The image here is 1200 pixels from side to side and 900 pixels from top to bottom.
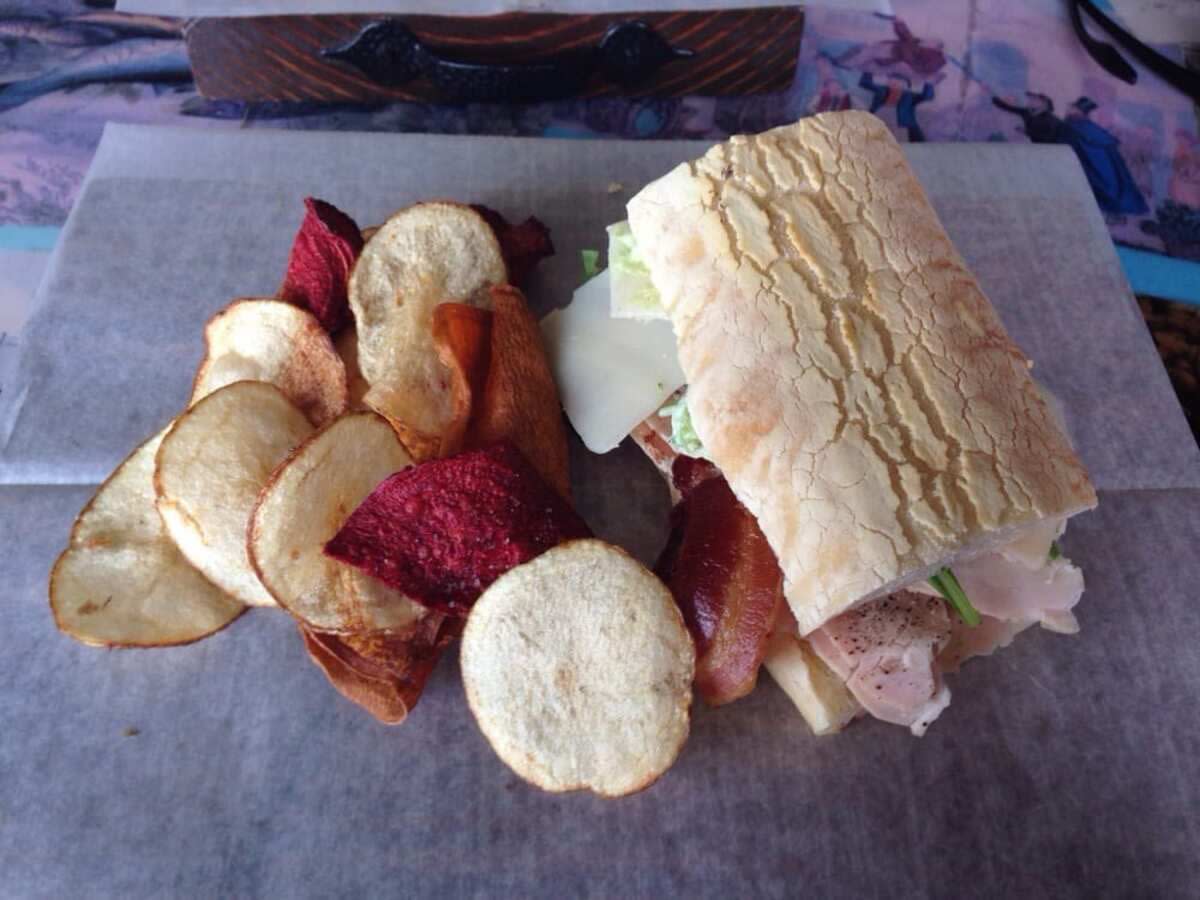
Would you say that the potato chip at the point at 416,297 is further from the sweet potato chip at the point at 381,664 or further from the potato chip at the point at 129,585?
the potato chip at the point at 129,585

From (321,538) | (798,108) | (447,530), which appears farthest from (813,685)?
(798,108)

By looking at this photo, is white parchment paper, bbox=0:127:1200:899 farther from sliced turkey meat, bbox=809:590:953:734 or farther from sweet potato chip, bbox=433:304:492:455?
sweet potato chip, bbox=433:304:492:455

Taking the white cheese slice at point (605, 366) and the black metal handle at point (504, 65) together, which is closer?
the white cheese slice at point (605, 366)

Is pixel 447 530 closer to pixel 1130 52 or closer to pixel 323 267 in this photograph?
pixel 323 267

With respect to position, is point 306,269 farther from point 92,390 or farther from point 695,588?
point 695,588

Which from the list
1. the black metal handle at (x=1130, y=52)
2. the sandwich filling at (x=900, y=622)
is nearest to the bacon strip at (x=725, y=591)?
the sandwich filling at (x=900, y=622)

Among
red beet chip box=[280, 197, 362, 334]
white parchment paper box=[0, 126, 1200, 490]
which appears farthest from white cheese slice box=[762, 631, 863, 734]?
red beet chip box=[280, 197, 362, 334]
